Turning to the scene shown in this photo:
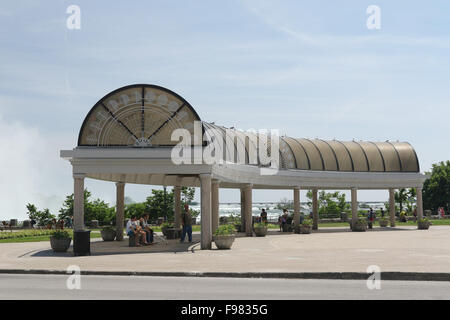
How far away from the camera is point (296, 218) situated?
4094 cm

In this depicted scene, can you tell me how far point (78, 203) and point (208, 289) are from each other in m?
12.1

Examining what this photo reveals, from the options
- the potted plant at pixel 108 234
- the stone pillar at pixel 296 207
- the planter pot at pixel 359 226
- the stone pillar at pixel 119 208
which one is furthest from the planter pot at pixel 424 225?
the potted plant at pixel 108 234

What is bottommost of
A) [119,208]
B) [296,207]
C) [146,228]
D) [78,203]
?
[146,228]

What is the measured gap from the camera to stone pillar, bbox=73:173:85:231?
23203mm

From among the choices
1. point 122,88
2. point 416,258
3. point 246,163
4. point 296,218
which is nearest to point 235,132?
point 246,163

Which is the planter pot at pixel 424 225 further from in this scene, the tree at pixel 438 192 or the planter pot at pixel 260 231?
the tree at pixel 438 192

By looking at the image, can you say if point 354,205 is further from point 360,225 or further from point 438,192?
point 438,192

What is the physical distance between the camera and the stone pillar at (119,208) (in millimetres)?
31217

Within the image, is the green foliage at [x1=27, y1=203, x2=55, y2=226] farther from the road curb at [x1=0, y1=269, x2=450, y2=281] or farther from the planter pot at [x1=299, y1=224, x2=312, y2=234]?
the road curb at [x1=0, y1=269, x2=450, y2=281]

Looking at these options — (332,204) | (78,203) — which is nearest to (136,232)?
(78,203)

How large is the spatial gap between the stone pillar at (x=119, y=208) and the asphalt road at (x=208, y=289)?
1579 centimetres

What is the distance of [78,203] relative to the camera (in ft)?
76.6
